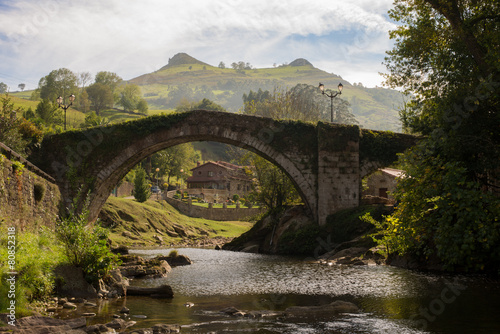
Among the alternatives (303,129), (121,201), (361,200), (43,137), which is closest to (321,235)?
(361,200)

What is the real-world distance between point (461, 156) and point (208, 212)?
41.0 meters

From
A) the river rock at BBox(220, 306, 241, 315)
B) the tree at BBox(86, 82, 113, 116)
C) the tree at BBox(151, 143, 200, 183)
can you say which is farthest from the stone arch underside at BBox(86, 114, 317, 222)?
the tree at BBox(86, 82, 113, 116)

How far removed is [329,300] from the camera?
34.9ft

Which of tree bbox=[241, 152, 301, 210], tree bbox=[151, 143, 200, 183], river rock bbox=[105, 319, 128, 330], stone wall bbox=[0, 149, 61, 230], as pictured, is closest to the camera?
river rock bbox=[105, 319, 128, 330]

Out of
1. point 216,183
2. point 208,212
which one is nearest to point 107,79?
point 216,183

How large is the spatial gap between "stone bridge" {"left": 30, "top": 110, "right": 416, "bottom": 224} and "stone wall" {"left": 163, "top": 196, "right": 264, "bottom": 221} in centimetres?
2342

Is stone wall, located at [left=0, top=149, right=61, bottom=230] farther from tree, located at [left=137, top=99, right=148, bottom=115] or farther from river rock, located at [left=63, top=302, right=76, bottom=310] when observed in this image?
tree, located at [left=137, top=99, right=148, bottom=115]

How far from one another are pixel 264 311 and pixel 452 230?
13.7ft

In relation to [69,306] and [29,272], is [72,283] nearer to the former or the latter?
[69,306]

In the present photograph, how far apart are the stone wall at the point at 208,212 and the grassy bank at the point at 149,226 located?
2394 millimetres

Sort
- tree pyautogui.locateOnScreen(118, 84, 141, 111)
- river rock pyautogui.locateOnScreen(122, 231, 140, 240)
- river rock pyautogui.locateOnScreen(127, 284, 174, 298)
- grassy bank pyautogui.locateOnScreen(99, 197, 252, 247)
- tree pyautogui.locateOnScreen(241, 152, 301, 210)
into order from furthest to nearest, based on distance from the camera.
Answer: tree pyautogui.locateOnScreen(118, 84, 141, 111)
grassy bank pyautogui.locateOnScreen(99, 197, 252, 247)
river rock pyautogui.locateOnScreen(122, 231, 140, 240)
tree pyautogui.locateOnScreen(241, 152, 301, 210)
river rock pyautogui.locateOnScreen(127, 284, 174, 298)

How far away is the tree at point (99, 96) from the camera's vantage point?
10450 centimetres

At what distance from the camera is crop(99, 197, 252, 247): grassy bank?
31641 millimetres

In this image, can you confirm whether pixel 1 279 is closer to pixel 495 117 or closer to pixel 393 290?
pixel 393 290
